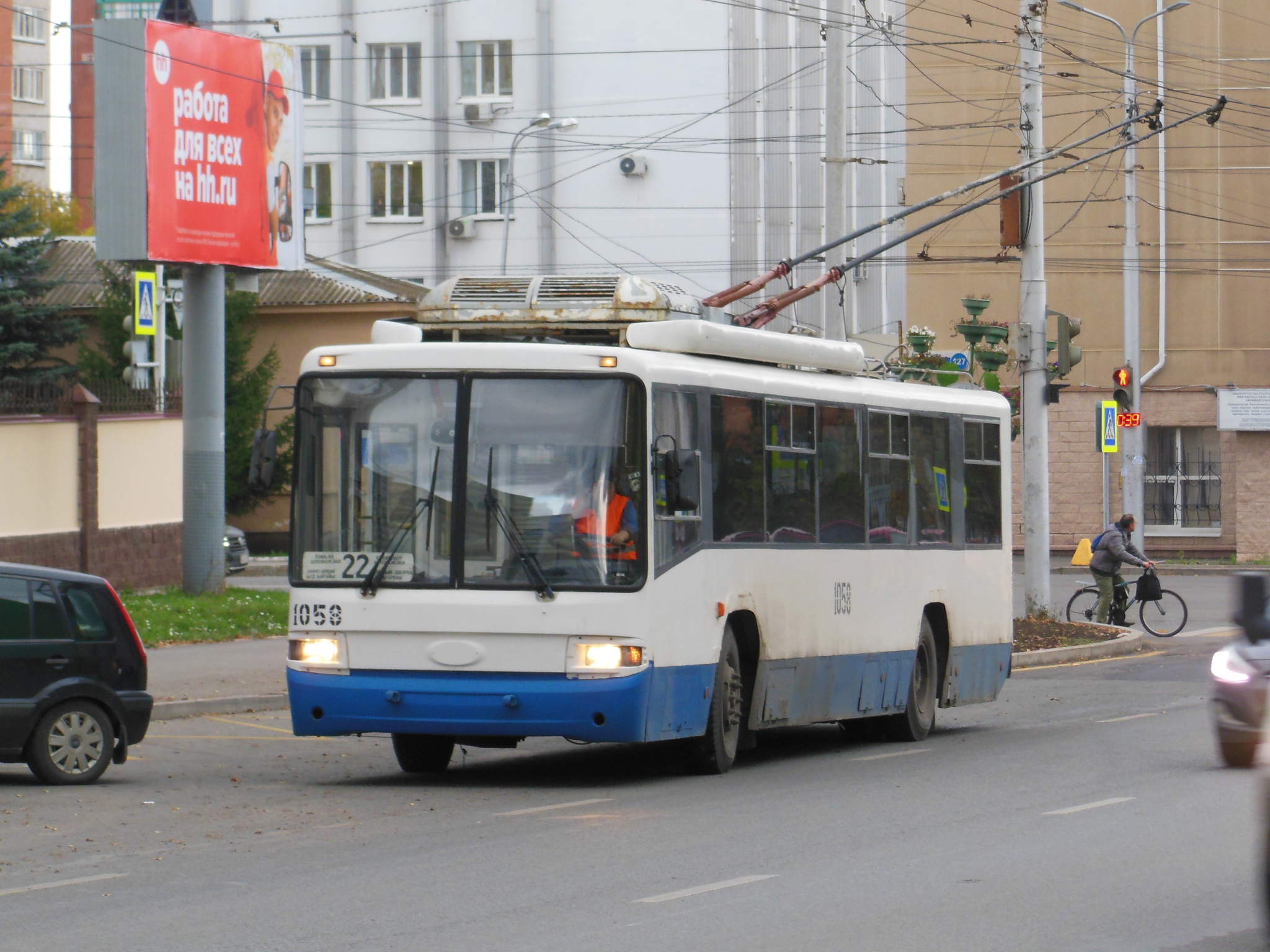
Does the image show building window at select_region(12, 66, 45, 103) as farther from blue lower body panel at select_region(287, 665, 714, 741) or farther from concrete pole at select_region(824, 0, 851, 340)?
blue lower body panel at select_region(287, 665, 714, 741)

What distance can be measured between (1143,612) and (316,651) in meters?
19.7

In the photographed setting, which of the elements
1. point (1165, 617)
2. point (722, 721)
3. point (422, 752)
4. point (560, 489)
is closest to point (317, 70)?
point (1165, 617)

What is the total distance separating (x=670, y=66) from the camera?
57.4 meters

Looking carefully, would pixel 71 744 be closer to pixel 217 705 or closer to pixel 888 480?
pixel 217 705

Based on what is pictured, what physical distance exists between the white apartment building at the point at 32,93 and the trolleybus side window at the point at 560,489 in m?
89.2

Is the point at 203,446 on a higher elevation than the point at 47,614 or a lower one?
higher

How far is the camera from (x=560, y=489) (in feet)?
39.9

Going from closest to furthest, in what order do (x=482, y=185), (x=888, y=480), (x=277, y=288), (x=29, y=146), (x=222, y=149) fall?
(x=888, y=480)
(x=222, y=149)
(x=277, y=288)
(x=482, y=185)
(x=29, y=146)

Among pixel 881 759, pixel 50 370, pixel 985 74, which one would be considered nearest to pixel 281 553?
pixel 50 370

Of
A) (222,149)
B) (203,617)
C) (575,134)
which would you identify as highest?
(575,134)

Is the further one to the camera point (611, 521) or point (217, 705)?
point (217, 705)

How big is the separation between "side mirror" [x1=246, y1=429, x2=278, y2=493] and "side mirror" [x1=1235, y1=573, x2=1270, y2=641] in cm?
699

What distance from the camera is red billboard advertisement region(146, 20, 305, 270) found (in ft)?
93.5

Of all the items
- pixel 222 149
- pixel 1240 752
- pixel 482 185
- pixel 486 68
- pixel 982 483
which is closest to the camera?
pixel 1240 752
